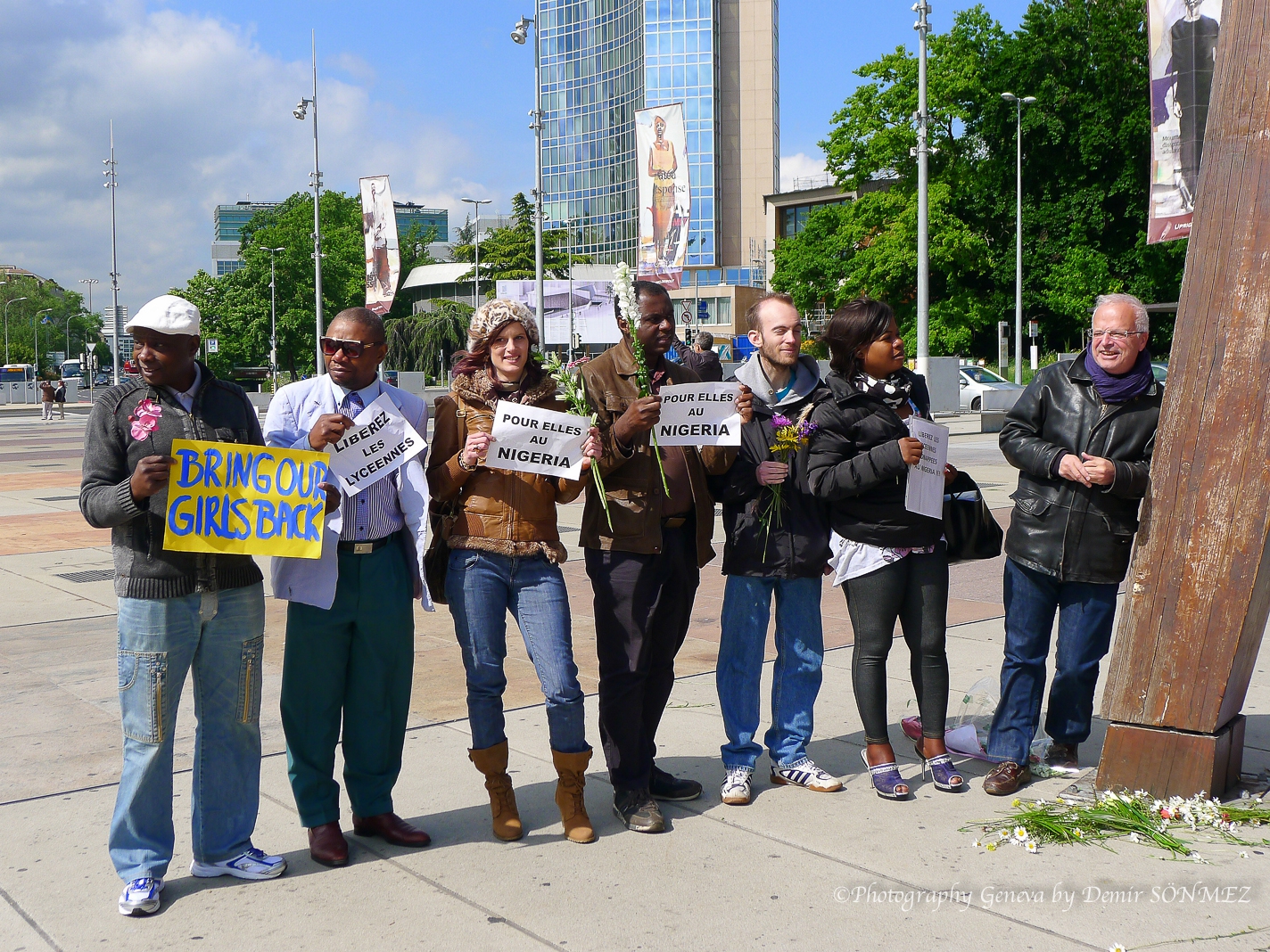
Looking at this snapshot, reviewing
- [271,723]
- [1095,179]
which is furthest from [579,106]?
[271,723]

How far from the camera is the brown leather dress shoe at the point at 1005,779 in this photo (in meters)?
4.55

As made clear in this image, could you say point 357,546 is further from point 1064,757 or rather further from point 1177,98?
point 1177,98

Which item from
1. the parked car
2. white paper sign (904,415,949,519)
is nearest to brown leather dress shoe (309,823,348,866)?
white paper sign (904,415,949,519)

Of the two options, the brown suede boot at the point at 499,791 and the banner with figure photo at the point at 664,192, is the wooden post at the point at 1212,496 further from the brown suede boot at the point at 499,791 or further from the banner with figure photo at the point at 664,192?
the banner with figure photo at the point at 664,192

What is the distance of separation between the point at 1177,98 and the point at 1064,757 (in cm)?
958

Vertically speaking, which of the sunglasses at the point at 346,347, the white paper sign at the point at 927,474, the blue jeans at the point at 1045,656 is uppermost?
the sunglasses at the point at 346,347

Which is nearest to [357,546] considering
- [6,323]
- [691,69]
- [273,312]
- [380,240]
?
[380,240]

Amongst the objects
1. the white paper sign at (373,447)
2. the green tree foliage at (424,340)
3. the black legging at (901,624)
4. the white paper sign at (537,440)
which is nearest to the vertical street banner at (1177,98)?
the black legging at (901,624)

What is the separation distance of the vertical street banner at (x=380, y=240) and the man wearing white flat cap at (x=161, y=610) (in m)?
30.2

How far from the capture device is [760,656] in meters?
4.62

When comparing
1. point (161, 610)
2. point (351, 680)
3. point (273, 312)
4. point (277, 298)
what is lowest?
point (351, 680)

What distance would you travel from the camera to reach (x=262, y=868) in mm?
3814

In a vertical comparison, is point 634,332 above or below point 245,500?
above

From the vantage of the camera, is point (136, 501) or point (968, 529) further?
point (968, 529)
